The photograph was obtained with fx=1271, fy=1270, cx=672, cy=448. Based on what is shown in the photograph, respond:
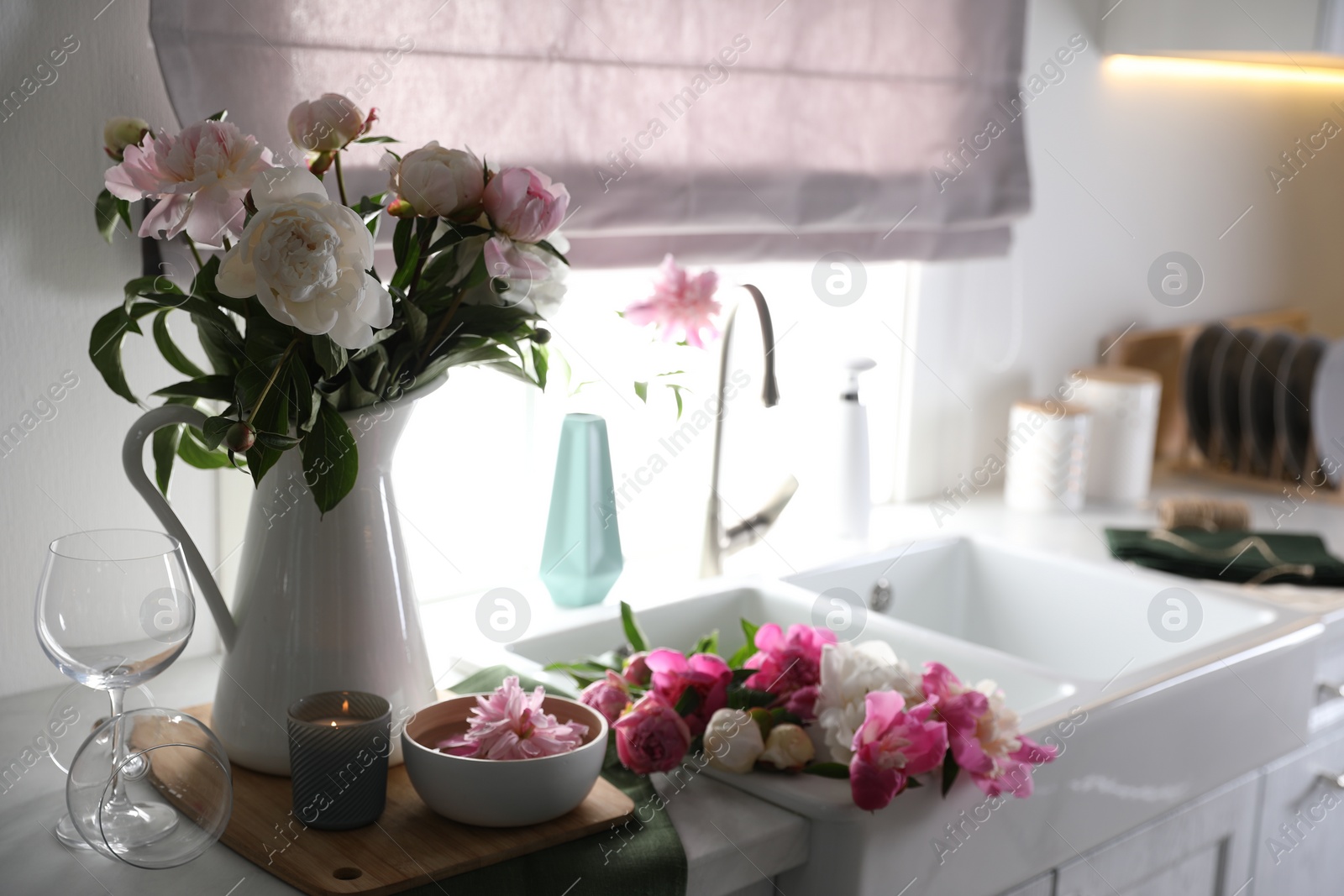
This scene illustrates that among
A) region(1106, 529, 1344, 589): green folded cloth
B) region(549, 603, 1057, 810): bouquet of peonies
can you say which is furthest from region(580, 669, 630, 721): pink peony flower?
region(1106, 529, 1344, 589): green folded cloth

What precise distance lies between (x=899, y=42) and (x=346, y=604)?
109 centimetres

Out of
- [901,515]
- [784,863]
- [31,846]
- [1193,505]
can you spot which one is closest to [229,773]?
[31,846]

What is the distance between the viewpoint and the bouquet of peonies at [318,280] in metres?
0.73

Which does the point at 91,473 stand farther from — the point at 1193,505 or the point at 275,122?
the point at 1193,505

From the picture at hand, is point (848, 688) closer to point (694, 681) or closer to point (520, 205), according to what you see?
point (694, 681)

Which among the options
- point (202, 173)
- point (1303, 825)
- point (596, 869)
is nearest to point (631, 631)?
point (596, 869)

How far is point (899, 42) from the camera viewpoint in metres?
1.62

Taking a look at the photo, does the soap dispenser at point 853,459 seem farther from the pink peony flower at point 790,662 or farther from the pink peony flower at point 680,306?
the pink peony flower at point 790,662

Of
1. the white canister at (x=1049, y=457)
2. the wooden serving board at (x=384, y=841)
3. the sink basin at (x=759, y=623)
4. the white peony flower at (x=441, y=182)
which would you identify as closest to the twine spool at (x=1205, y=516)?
the white canister at (x=1049, y=457)

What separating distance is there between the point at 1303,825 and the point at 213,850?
1.13 meters

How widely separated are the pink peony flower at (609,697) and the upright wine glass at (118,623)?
0.99 ft

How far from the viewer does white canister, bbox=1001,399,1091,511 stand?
1.82 m

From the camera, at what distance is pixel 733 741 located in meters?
0.92

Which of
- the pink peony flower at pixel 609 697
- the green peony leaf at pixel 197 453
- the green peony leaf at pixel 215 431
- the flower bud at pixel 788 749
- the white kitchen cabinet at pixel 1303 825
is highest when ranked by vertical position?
the green peony leaf at pixel 215 431
